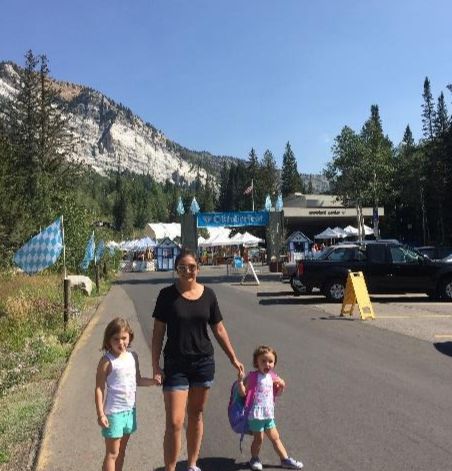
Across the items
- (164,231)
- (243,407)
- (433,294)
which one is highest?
(164,231)

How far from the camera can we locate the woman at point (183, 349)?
4648 mm

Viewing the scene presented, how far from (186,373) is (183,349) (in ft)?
0.61

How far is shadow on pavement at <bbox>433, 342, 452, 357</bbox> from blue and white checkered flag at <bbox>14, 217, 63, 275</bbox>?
8.49 metres

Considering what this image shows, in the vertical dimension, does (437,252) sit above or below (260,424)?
above

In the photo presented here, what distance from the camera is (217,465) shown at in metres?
5.22

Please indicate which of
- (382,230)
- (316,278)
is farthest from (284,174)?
(316,278)

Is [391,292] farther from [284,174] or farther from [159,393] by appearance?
[284,174]

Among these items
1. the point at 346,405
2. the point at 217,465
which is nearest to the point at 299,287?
the point at 346,405

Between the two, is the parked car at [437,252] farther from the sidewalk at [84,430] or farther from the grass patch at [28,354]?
the sidewalk at [84,430]

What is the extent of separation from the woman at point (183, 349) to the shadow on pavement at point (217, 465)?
48 cm

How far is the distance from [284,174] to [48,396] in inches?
4854

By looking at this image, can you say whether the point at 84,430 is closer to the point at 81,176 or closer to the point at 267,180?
the point at 81,176

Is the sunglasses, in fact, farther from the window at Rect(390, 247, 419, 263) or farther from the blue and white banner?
the blue and white banner

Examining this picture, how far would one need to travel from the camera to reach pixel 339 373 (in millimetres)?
8758
